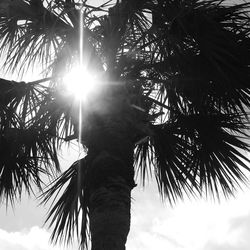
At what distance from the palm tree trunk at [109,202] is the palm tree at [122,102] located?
1 centimetres

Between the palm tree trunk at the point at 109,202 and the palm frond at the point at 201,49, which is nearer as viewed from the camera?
the palm tree trunk at the point at 109,202

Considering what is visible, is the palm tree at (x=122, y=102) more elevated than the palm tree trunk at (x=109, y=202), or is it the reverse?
the palm tree at (x=122, y=102)

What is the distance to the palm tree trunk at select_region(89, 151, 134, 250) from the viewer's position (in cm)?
556

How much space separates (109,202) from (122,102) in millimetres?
1156

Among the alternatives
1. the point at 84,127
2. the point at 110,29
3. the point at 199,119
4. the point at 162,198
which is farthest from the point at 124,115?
the point at 162,198

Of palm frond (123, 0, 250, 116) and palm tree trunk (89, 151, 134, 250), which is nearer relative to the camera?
palm tree trunk (89, 151, 134, 250)

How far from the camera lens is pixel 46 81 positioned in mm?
7625

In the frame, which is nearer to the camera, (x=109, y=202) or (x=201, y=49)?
(x=109, y=202)

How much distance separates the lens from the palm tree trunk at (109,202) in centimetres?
556

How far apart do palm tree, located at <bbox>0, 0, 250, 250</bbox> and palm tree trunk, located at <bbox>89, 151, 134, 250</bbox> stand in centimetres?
1

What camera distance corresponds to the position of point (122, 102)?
6348 mm

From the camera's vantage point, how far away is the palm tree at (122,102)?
6.14 meters

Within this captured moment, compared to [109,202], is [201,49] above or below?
above

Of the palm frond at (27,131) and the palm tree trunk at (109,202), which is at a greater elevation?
the palm frond at (27,131)
